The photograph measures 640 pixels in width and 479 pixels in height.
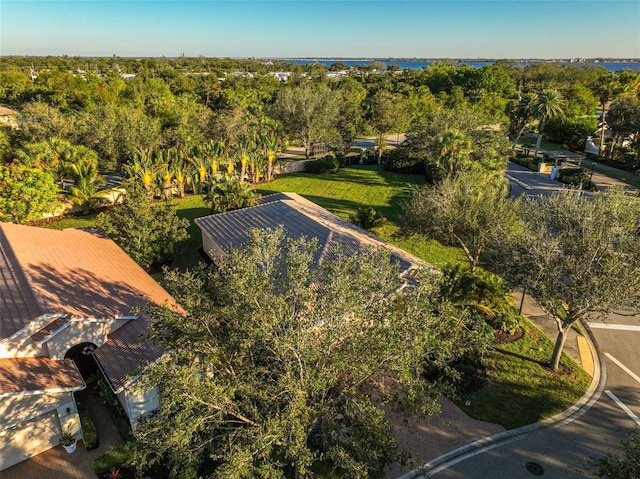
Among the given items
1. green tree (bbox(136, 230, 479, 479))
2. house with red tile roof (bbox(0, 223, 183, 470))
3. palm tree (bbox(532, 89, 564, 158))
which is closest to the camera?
green tree (bbox(136, 230, 479, 479))

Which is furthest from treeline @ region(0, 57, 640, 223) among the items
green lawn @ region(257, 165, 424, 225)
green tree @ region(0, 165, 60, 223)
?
green lawn @ region(257, 165, 424, 225)

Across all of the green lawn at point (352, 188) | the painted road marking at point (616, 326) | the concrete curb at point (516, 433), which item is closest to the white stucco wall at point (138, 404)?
the concrete curb at point (516, 433)

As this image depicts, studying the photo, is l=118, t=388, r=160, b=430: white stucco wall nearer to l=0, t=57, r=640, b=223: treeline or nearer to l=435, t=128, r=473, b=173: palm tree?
l=0, t=57, r=640, b=223: treeline

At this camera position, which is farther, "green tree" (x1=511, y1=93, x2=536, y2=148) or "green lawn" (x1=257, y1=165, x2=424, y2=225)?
"green tree" (x1=511, y1=93, x2=536, y2=148)

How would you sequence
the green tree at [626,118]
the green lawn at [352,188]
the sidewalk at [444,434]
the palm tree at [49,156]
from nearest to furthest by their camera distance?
the sidewalk at [444,434]
the palm tree at [49,156]
the green lawn at [352,188]
the green tree at [626,118]

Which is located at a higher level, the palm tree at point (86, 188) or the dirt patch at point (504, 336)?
the palm tree at point (86, 188)

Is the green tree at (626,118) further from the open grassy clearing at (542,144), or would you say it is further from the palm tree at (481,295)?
the palm tree at (481,295)
